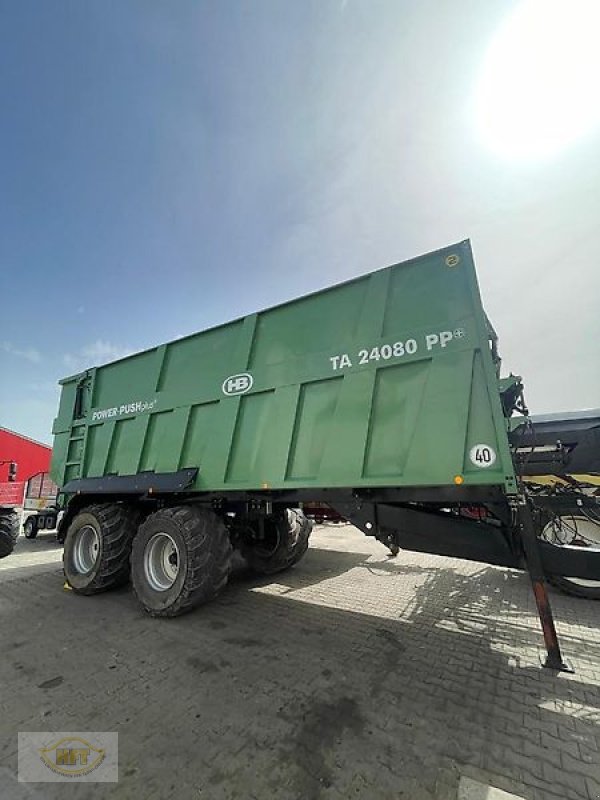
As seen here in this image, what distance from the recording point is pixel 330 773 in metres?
2.20

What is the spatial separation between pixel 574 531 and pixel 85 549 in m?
7.67

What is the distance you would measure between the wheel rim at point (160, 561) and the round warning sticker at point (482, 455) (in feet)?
12.7

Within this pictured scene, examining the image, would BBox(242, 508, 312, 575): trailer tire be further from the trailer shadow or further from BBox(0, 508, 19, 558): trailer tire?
BBox(0, 508, 19, 558): trailer tire

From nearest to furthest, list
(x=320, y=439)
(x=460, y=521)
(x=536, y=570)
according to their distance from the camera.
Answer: (x=536, y=570) < (x=460, y=521) < (x=320, y=439)

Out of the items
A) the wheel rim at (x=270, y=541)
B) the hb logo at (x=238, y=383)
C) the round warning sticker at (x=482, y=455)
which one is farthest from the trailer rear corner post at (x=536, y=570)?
the wheel rim at (x=270, y=541)

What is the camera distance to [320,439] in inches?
157

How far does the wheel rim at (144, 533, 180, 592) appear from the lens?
5.04m

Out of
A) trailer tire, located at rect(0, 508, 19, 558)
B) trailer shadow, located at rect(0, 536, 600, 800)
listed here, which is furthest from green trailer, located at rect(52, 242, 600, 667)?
trailer tire, located at rect(0, 508, 19, 558)

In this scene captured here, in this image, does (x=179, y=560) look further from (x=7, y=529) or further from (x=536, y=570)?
(x=7, y=529)

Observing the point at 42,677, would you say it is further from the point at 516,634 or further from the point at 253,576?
the point at 516,634

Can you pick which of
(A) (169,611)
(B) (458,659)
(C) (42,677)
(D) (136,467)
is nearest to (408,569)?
(B) (458,659)

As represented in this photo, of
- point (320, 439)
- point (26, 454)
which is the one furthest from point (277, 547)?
point (26, 454)

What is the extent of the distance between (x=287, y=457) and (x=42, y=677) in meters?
2.91

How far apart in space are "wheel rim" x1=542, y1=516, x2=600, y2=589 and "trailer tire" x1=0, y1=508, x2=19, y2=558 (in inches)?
415
